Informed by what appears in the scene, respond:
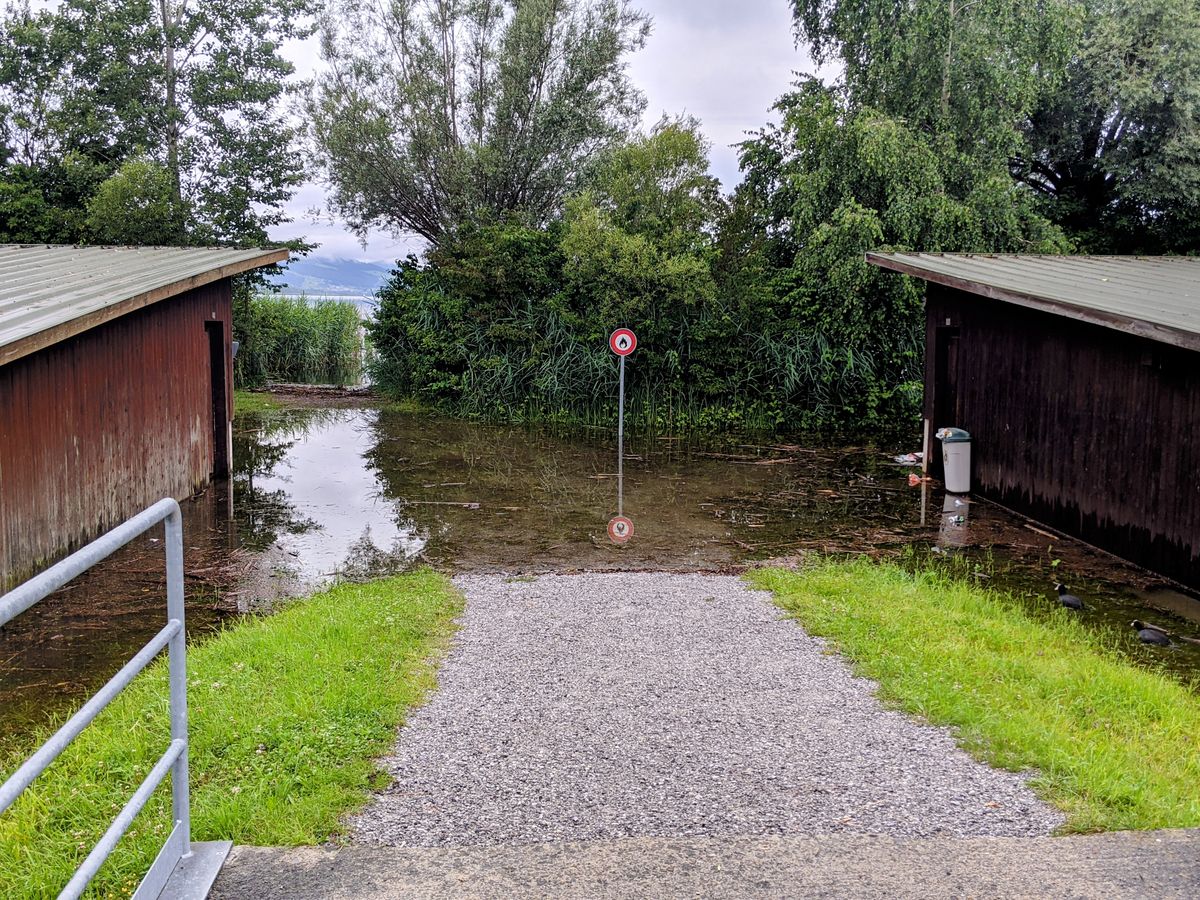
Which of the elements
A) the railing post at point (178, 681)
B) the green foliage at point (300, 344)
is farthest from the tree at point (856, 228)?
the railing post at point (178, 681)

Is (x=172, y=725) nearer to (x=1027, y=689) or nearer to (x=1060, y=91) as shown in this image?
(x=1027, y=689)

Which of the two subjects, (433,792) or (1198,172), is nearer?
(433,792)

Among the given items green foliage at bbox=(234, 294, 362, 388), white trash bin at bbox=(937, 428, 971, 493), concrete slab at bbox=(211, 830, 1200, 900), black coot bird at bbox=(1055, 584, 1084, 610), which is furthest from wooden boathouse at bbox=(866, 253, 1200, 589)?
green foliage at bbox=(234, 294, 362, 388)

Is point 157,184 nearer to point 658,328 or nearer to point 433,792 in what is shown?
point 658,328

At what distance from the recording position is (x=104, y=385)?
9211 mm

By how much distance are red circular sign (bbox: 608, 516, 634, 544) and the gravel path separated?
298cm

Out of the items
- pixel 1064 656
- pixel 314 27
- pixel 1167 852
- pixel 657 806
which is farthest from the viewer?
pixel 314 27

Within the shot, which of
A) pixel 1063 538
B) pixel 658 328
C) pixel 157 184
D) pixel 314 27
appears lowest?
pixel 1063 538

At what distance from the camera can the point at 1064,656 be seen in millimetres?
5867

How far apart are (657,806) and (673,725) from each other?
0.89 m

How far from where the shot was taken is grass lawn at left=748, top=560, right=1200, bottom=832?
12.5ft

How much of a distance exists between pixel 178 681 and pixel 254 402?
1811 centimetres

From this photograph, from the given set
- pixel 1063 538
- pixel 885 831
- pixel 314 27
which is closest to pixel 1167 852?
pixel 885 831

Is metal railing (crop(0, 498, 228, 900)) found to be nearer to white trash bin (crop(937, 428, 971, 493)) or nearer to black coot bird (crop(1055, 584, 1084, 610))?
black coot bird (crop(1055, 584, 1084, 610))
